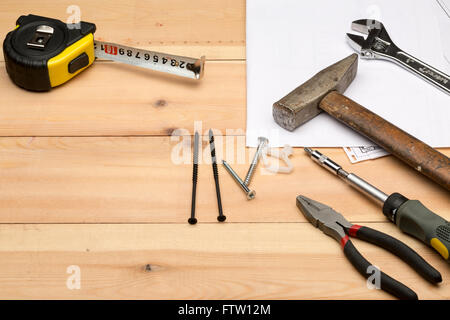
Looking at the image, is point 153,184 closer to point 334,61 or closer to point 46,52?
point 46,52

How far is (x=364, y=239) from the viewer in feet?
2.93

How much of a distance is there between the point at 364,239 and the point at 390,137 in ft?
0.65

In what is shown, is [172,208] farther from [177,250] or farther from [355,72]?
[355,72]

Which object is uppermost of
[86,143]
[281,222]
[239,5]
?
[239,5]

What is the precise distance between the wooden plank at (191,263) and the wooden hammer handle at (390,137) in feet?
0.38

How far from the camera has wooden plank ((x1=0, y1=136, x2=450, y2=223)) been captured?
37.7 inches

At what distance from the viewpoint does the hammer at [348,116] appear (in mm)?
945

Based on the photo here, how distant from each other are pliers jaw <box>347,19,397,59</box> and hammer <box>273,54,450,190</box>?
8 centimetres

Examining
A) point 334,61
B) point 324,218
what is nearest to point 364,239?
point 324,218

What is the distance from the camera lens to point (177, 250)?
0.91 metres

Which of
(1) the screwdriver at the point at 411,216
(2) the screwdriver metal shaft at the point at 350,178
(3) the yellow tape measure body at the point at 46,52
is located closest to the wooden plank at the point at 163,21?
(3) the yellow tape measure body at the point at 46,52

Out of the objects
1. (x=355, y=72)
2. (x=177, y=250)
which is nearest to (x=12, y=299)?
(x=177, y=250)

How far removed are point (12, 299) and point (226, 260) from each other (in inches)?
Answer: 12.9

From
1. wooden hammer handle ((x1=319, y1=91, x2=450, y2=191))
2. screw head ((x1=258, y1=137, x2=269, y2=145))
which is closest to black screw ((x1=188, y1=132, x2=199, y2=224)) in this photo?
screw head ((x1=258, y1=137, x2=269, y2=145))
